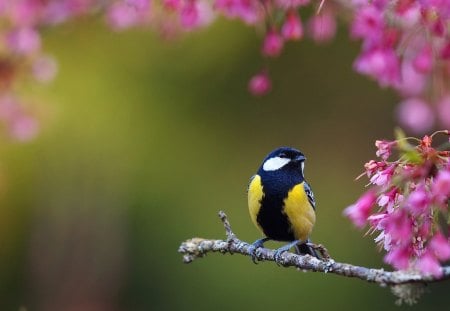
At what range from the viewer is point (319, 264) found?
291cm

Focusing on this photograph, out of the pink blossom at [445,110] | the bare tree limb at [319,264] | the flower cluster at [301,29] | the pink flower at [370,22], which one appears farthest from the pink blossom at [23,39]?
the pink flower at [370,22]

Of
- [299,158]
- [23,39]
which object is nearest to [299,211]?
[299,158]

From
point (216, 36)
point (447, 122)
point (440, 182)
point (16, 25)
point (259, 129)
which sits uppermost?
point (216, 36)

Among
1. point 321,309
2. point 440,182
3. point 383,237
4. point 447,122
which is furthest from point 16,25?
point 321,309

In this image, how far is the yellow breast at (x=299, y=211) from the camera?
13.9 ft

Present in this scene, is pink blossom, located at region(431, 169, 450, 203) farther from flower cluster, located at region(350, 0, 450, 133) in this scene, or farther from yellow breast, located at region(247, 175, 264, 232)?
yellow breast, located at region(247, 175, 264, 232)

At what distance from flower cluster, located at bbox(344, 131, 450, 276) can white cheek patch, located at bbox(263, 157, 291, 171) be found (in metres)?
1.51

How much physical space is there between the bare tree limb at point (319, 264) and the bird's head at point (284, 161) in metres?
0.90

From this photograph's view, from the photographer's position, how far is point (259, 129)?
9375mm

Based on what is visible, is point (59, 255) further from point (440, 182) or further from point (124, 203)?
point (440, 182)

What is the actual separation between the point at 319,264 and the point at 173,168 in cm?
649

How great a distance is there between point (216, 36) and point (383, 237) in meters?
6.28

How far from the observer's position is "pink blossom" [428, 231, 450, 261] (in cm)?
255

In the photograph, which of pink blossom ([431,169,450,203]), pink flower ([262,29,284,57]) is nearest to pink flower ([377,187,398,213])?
pink blossom ([431,169,450,203])
